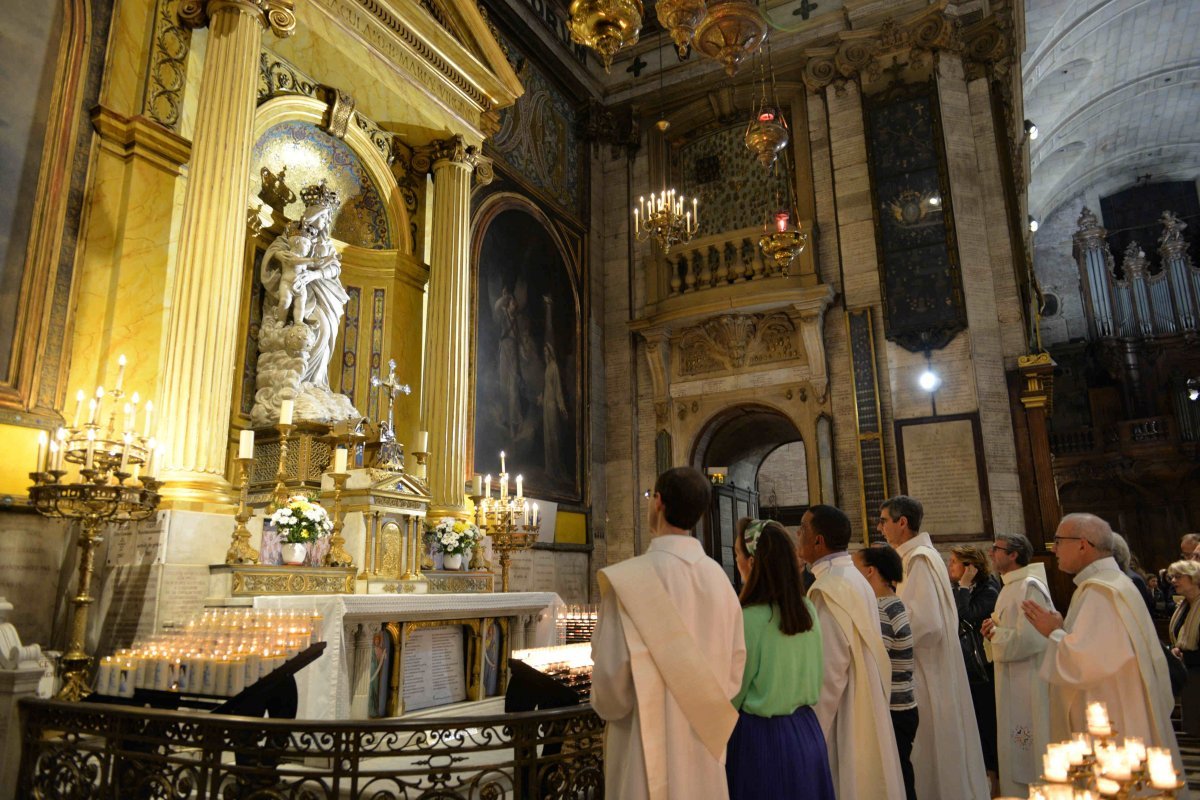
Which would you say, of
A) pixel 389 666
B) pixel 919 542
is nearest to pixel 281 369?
pixel 389 666

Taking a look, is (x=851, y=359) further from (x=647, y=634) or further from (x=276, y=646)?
(x=647, y=634)

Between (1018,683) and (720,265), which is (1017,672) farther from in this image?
(720,265)

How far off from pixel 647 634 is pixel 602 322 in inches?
469

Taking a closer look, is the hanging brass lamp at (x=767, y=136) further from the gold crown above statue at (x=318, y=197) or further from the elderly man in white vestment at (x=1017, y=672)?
the elderly man in white vestment at (x=1017, y=672)

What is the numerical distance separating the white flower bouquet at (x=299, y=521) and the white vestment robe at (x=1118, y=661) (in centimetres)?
532

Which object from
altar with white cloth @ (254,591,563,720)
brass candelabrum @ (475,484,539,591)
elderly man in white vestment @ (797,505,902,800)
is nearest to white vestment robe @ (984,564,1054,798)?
elderly man in white vestment @ (797,505,902,800)

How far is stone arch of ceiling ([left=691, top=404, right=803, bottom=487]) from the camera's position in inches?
513

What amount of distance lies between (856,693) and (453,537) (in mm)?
5662

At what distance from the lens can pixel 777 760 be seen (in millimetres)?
2615

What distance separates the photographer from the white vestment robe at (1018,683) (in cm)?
435

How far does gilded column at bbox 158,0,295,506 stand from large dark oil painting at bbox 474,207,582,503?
439 cm

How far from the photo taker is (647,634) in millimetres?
2391

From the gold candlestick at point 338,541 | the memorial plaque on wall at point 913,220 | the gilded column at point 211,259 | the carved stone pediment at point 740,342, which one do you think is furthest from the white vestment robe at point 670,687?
the carved stone pediment at point 740,342

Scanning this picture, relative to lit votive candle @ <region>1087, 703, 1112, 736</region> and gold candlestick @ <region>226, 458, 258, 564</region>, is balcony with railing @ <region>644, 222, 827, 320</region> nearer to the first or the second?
gold candlestick @ <region>226, 458, 258, 564</region>
